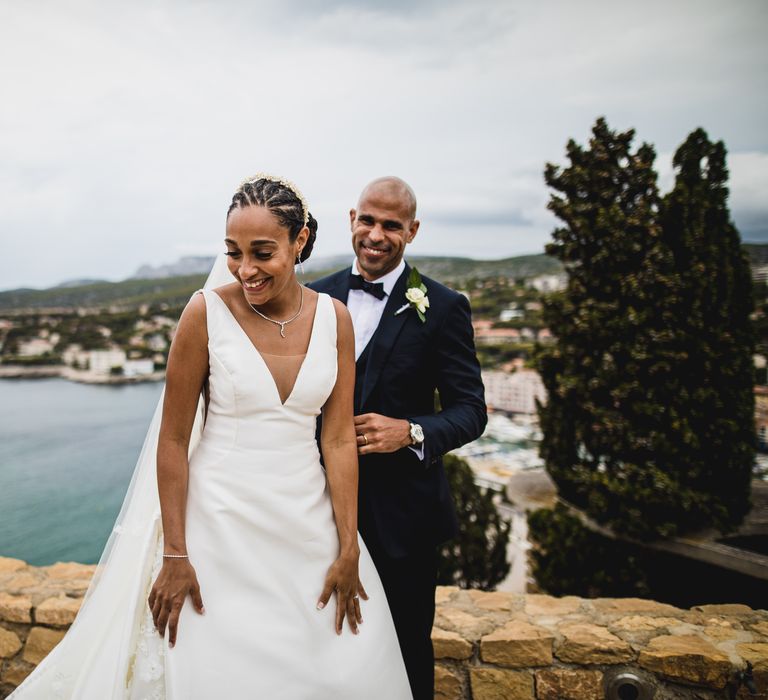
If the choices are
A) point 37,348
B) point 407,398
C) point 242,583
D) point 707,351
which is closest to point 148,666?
point 242,583

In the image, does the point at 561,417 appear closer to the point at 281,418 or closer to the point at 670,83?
the point at 670,83

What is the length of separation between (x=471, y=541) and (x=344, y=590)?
7930mm

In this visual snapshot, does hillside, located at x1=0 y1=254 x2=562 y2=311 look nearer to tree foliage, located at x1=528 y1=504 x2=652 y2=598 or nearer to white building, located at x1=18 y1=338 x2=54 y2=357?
white building, located at x1=18 y1=338 x2=54 y2=357

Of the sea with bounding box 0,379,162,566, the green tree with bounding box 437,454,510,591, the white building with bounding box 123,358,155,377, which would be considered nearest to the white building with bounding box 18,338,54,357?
the sea with bounding box 0,379,162,566

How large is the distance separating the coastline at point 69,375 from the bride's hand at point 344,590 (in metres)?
17.5

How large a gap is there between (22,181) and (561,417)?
53.6ft

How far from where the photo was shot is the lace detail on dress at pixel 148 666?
132cm

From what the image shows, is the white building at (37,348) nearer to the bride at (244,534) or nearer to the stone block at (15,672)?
the stone block at (15,672)

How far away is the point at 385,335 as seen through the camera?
194 centimetres

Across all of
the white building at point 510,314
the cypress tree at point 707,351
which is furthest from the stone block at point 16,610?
the white building at point 510,314

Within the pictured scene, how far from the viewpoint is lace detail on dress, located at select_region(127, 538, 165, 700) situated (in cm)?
132

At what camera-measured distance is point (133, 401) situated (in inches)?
774

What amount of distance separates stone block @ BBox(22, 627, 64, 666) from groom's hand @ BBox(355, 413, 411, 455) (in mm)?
2169

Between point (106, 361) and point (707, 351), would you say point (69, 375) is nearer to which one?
point (106, 361)
